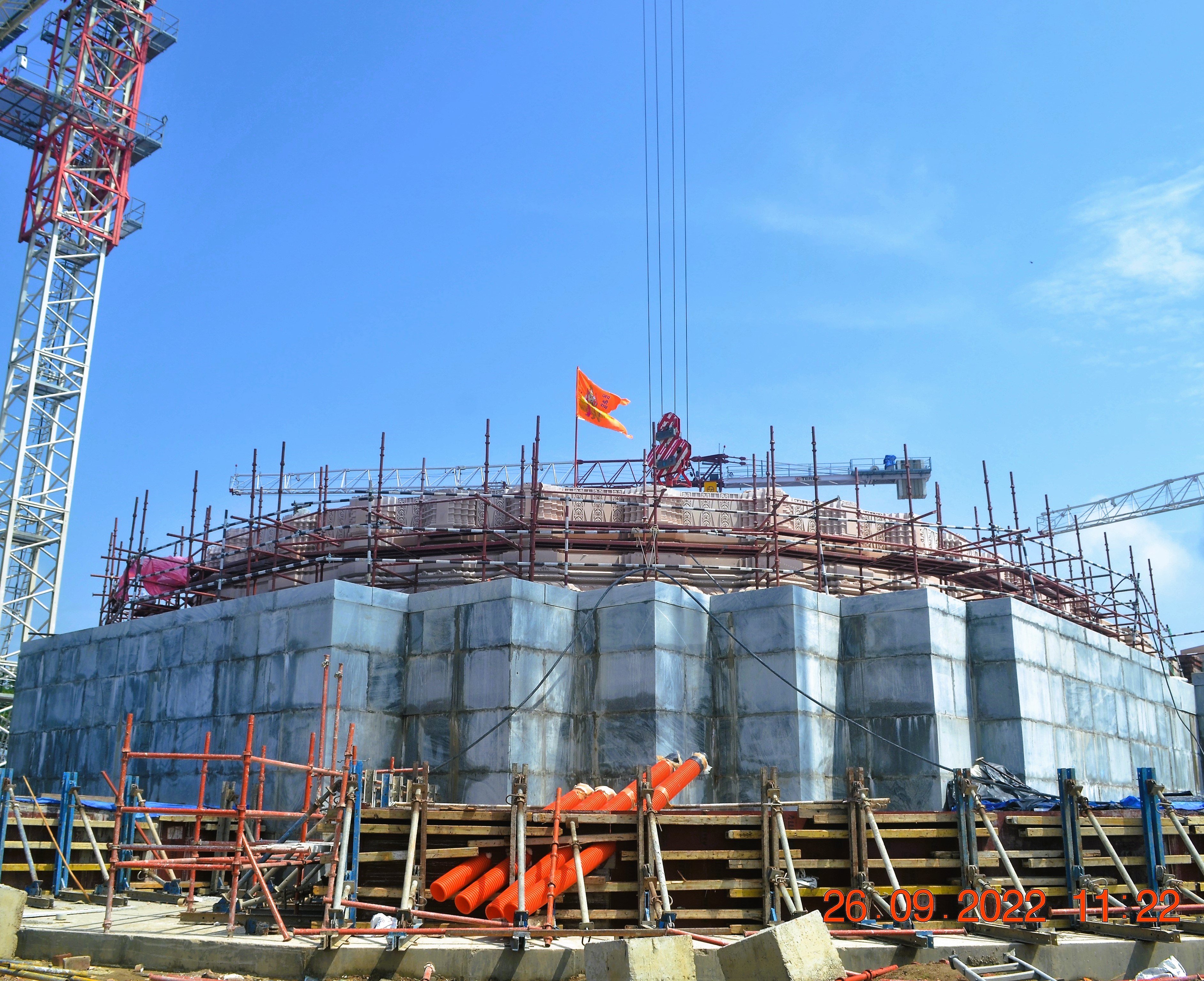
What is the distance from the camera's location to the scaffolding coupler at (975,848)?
1454cm

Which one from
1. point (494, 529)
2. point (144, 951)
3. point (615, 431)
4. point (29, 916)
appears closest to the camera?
point (144, 951)

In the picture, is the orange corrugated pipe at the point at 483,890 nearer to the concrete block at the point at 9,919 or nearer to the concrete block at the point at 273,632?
the concrete block at the point at 9,919

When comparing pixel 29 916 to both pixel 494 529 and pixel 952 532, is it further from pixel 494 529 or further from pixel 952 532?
pixel 952 532

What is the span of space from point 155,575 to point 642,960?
82.9 feet

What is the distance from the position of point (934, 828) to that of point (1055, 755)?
9.28 metres

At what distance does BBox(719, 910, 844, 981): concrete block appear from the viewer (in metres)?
11.1

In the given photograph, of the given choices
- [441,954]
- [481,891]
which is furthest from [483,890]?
[441,954]

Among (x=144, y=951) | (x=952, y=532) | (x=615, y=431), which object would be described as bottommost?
(x=144, y=951)

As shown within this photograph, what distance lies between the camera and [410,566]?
28125 mm

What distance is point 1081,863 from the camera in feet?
52.1

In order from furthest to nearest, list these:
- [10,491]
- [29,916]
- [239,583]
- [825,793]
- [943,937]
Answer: [10,491], [239,583], [825,793], [29,916], [943,937]

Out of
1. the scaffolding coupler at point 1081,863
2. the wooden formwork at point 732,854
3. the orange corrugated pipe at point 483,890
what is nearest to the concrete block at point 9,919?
the wooden formwork at point 732,854

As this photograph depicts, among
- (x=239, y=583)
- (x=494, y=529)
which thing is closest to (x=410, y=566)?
(x=494, y=529)

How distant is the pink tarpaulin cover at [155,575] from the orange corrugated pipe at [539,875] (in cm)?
1633
